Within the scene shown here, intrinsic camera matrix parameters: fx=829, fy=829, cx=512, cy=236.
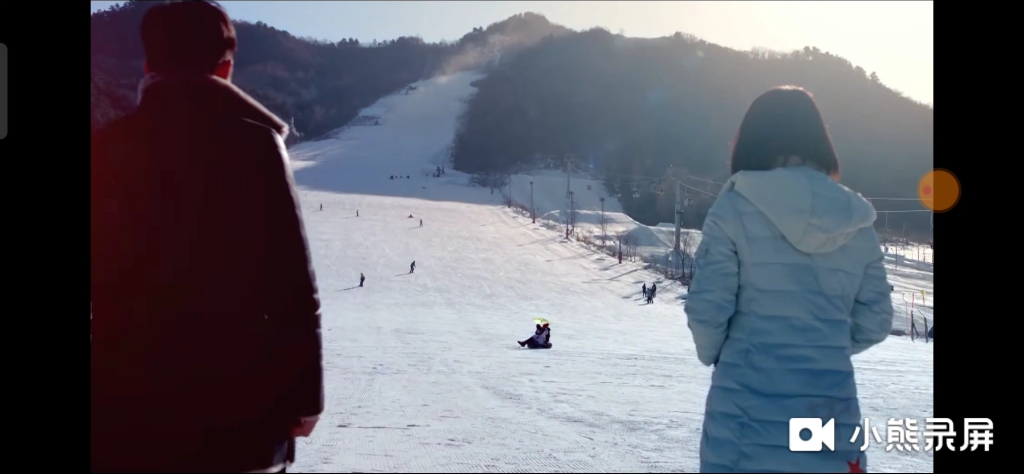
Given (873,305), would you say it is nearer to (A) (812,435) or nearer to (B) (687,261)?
(A) (812,435)

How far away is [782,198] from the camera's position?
204cm

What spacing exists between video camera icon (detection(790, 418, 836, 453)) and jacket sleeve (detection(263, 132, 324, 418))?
1.15 m

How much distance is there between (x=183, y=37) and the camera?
188 centimetres

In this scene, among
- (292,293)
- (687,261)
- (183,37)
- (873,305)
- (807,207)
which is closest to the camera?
(292,293)

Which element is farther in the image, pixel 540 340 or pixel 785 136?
pixel 540 340

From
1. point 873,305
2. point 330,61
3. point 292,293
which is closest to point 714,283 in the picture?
point 873,305

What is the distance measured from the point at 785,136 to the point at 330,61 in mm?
89906

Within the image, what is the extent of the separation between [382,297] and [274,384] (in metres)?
13.9

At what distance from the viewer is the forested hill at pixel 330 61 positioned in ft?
188

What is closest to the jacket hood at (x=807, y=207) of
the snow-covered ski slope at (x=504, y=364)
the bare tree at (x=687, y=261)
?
the snow-covered ski slope at (x=504, y=364)

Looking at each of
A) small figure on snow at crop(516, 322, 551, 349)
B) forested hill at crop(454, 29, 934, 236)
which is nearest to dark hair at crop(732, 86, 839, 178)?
small figure on snow at crop(516, 322, 551, 349)

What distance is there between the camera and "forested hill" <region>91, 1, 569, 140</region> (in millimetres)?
57344

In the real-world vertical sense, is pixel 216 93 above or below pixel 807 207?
above
